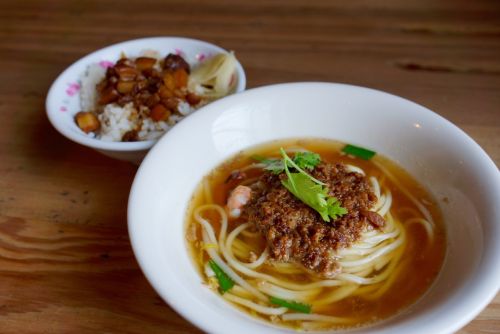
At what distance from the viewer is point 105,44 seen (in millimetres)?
2854

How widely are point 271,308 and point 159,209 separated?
45 centimetres

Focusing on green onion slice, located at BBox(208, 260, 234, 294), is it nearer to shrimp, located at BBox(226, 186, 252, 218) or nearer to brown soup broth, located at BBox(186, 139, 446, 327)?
brown soup broth, located at BBox(186, 139, 446, 327)

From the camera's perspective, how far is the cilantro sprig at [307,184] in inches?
58.1

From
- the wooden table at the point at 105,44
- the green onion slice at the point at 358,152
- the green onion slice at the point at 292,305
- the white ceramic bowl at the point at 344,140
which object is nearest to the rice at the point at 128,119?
the wooden table at the point at 105,44

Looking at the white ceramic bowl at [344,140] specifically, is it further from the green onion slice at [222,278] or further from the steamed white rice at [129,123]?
the steamed white rice at [129,123]

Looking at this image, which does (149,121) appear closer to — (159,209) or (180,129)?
(180,129)

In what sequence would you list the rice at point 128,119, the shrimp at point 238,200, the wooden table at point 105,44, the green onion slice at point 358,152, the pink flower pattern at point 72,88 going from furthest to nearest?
the pink flower pattern at point 72,88 < the rice at point 128,119 < the green onion slice at point 358,152 < the shrimp at point 238,200 < the wooden table at point 105,44

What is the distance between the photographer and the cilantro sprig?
1.47 metres

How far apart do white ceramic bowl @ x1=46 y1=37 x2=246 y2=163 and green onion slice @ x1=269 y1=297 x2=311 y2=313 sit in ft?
2.46

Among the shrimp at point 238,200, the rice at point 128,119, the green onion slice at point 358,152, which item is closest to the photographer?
the shrimp at point 238,200

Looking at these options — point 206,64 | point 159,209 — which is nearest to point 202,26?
point 206,64

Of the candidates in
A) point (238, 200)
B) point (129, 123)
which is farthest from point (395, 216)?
point (129, 123)

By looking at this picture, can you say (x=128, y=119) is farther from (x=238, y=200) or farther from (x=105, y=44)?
(x=105, y=44)

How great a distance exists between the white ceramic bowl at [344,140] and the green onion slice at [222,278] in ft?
0.24
